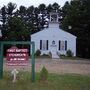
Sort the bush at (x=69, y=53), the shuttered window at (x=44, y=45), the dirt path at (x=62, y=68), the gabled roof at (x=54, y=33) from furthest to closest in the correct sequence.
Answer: the gabled roof at (x=54, y=33) → the shuttered window at (x=44, y=45) → the bush at (x=69, y=53) → the dirt path at (x=62, y=68)

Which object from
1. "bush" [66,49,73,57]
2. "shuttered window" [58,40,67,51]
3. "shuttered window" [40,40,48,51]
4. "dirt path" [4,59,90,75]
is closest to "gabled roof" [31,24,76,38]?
"shuttered window" [40,40,48,51]

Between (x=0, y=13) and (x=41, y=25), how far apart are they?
10181 mm

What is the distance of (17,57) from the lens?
60.6 ft

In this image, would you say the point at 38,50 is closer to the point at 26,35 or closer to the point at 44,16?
the point at 26,35

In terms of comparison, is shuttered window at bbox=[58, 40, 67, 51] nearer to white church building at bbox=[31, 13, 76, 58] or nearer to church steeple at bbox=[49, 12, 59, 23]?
white church building at bbox=[31, 13, 76, 58]

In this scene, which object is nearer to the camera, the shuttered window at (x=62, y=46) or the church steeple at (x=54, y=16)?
the shuttered window at (x=62, y=46)

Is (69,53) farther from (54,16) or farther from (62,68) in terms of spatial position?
(62,68)

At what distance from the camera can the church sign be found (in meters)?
18.4

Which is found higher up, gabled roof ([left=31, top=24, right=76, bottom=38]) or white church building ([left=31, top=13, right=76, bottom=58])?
gabled roof ([left=31, top=24, right=76, bottom=38])

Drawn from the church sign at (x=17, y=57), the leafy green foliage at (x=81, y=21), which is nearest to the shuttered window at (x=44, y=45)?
the leafy green foliage at (x=81, y=21)

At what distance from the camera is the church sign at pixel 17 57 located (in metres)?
18.4

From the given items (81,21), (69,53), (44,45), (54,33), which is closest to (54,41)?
(54,33)

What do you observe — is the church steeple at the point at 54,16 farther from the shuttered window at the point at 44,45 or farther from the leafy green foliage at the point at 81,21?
the shuttered window at the point at 44,45

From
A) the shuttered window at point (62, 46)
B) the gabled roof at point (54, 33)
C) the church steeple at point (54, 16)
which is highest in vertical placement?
the church steeple at point (54, 16)
